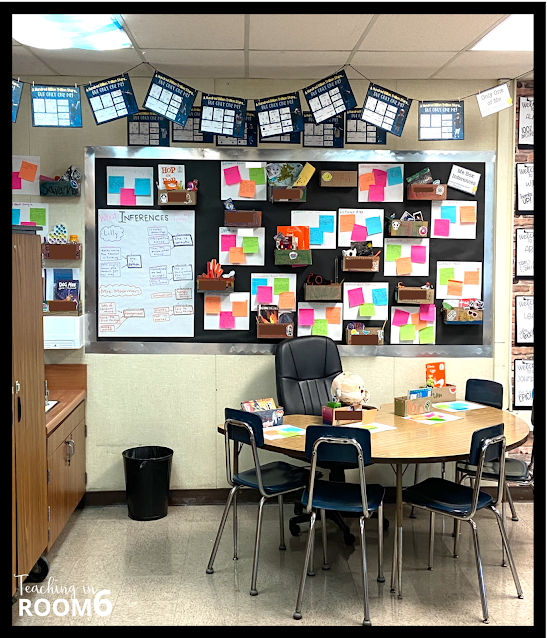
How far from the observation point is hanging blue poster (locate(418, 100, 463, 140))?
13.9 ft

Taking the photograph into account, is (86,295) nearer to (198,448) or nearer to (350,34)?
(198,448)

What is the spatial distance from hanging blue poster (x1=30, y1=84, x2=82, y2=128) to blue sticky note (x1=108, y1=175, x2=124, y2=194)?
0.81 metres

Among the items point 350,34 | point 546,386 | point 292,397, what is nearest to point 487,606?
point 292,397

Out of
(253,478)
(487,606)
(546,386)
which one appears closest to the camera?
(546,386)

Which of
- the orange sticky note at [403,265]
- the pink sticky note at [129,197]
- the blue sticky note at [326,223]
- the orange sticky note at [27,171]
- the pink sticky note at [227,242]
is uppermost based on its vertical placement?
the orange sticky note at [27,171]

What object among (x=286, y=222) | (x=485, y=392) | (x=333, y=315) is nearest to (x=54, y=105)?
(x=286, y=222)

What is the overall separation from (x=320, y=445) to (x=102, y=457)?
7.21ft

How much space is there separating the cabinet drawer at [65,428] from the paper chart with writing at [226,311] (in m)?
1.04

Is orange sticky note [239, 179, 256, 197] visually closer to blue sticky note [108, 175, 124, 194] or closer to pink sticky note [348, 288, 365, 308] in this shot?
blue sticky note [108, 175, 124, 194]

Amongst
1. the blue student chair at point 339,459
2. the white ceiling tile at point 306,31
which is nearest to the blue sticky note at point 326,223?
the white ceiling tile at point 306,31

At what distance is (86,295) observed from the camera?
4.71 m

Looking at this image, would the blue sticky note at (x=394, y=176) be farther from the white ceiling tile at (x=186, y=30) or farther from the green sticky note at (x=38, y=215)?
the green sticky note at (x=38, y=215)

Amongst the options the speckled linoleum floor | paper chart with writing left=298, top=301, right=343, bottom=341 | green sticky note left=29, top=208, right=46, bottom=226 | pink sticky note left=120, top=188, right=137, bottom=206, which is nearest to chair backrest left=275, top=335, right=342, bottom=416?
paper chart with writing left=298, top=301, right=343, bottom=341

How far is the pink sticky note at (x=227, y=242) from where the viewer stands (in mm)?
4730
